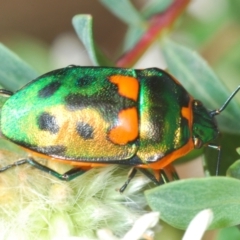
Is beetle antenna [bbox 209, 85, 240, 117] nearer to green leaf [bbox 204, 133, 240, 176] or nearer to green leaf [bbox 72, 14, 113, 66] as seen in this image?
green leaf [bbox 204, 133, 240, 176]

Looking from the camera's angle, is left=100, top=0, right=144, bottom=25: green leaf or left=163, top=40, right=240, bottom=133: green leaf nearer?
left=163, top=40, right=240, bottom=133: green leaf

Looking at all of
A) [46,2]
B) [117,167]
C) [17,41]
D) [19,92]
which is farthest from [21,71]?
[46,2]

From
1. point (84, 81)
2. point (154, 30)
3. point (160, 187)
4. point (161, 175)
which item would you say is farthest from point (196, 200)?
point (154, 30)

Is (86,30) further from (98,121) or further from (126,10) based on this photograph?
(126,10)

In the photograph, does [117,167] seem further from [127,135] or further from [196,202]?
[196,202]

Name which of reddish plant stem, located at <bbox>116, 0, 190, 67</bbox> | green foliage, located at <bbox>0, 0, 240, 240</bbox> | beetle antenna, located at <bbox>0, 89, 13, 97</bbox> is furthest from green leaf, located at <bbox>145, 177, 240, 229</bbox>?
reddish plant stem, located at <bbox>116, 0, 190, 67</bbox>

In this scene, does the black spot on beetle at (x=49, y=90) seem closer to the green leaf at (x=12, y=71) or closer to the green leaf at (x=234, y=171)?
the green leaf at (x=12, y=71)
